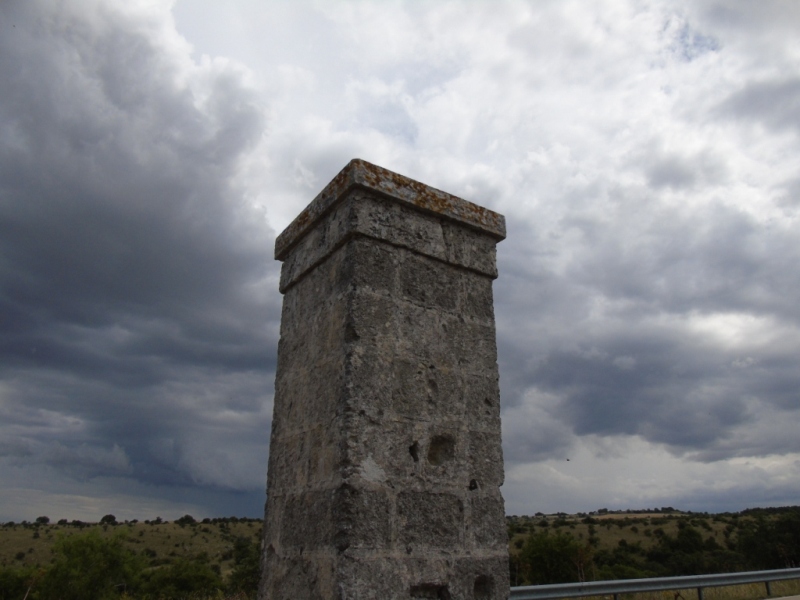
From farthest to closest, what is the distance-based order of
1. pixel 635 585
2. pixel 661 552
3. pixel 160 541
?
pixel 160 541, pixel 661 552, pixel 635 585

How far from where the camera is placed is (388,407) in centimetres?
283

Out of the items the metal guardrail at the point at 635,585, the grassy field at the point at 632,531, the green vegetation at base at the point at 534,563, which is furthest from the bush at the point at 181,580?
the metal guardrail at the point at 635,585

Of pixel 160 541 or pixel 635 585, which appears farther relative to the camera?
pixel 160 541

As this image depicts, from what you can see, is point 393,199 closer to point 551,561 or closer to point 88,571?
point 551,561

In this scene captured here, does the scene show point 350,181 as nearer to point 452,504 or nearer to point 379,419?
point 379,419

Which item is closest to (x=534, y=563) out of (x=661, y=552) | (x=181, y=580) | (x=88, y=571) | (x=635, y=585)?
(x=661, y=552)

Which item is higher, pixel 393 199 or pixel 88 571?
pixel 393 199

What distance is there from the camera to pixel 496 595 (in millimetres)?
2904

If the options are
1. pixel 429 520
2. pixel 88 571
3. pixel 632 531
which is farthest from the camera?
pixel 632 531

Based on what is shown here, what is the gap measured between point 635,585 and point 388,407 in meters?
6.94

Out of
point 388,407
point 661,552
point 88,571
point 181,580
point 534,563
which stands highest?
point 388,407

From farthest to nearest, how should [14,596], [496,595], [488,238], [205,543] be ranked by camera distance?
[205,543]
[14,596]
[488,238]
[496,595]

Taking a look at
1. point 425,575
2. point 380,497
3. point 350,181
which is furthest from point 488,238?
point 425,575

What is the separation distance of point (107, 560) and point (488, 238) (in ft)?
86.8
